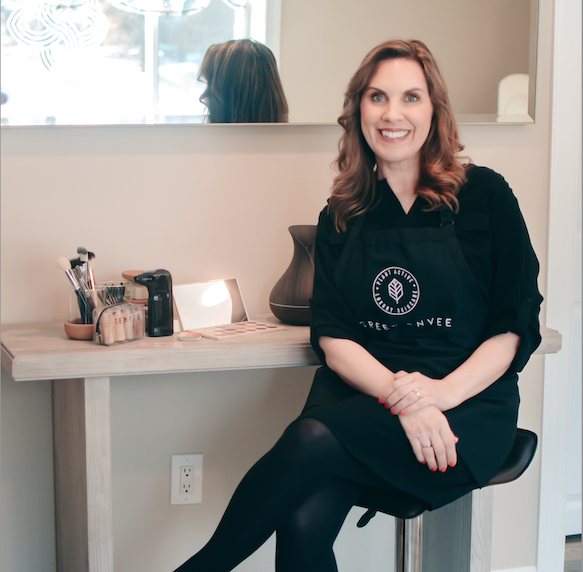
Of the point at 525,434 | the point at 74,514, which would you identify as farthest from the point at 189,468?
the point at 525,434

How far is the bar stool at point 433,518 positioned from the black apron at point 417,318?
1.6 inches

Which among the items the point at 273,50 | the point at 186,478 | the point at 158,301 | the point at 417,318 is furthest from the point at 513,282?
the point at 186,478

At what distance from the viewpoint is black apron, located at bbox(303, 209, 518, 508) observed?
3.94ft

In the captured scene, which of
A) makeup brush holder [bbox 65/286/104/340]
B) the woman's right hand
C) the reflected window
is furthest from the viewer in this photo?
the reflected window

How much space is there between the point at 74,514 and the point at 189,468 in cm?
36

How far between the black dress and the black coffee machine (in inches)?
12.5

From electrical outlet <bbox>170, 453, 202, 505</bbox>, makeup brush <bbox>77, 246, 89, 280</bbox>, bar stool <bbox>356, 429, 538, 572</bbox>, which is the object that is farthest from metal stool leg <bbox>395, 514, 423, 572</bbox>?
makeup brush <bbox>77, 246, 89, 280</bbox>

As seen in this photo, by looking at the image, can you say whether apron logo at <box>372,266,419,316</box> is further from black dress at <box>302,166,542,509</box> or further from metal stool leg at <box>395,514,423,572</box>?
metal stool leg at <box>395,514,423,572</box>

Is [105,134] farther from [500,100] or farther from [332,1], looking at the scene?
[500,100]

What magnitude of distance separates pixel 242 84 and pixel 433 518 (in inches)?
45.0

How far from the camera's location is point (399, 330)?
4.33 feet

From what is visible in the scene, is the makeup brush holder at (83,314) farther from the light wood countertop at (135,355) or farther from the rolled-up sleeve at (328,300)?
the rolled-up sleeve at (328,300)

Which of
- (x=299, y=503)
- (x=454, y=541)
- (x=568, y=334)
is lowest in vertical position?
(x=454, y=541)

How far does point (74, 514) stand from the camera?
1.43m
